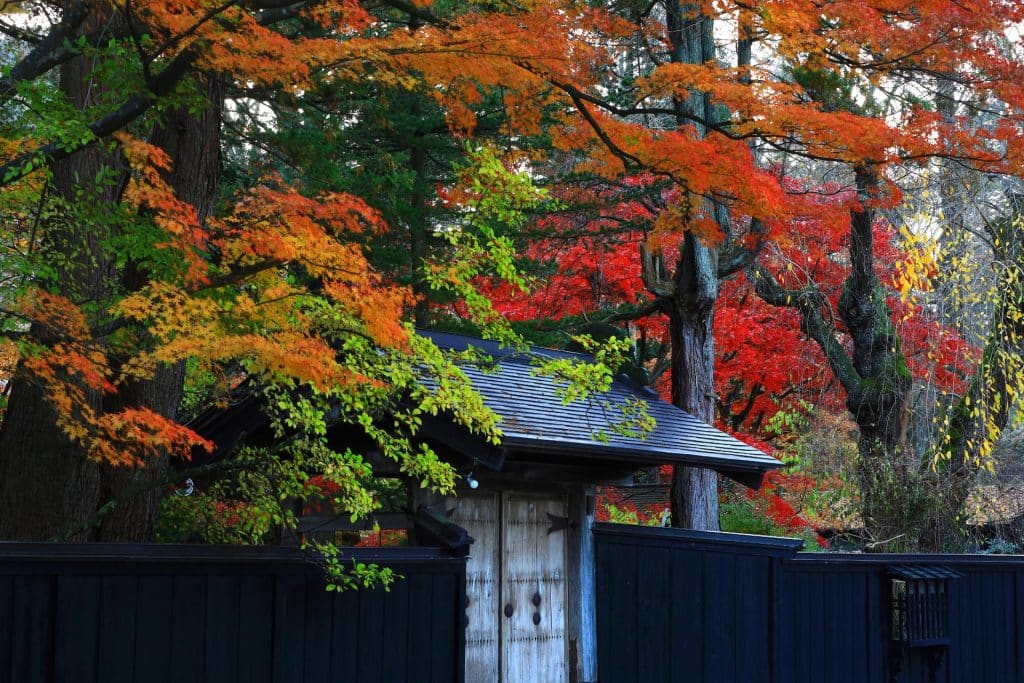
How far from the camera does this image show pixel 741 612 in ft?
37.7

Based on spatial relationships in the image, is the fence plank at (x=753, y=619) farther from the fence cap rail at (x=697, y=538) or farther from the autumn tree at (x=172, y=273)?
the autumn tree at (x=172, y=273)

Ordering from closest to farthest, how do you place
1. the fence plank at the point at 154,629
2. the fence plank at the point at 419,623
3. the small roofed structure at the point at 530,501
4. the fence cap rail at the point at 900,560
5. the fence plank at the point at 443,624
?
the fence plank at the point at 154,629 → the fence plank at the point at 419,623 → the fence plank at the point at 443,624 → the small roofed structure at the point at 530,501 → the fence cap rail at the point at 900,560

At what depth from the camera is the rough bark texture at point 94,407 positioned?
9375 millimetres

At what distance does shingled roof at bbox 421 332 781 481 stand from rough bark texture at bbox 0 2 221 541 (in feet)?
9.20

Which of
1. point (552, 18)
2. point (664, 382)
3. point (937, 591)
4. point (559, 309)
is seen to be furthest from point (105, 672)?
point (664, 382)

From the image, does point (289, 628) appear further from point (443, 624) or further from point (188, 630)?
point (443, 624)

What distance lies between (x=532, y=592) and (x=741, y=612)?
223 cm

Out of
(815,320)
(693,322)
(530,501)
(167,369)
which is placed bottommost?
(530,501)

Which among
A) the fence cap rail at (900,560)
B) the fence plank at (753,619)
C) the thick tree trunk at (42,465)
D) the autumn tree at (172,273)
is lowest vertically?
the fence plank at (753,619)

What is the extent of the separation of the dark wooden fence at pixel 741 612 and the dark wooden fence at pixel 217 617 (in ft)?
8.21

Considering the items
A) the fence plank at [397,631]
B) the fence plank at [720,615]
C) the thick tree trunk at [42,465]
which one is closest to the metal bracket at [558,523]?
the fence plank at [720,615]

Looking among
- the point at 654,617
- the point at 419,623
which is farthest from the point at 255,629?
the point at 654,617

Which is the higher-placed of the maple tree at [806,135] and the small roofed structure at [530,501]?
the maple tree at [806,135]

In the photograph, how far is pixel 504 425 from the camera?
33.7ft
